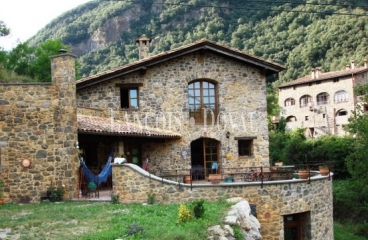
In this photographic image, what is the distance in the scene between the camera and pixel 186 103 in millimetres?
19219

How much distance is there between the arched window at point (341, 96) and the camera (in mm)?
46625

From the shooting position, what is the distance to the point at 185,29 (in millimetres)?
63875

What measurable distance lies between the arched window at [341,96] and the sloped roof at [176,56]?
2966 centimetres

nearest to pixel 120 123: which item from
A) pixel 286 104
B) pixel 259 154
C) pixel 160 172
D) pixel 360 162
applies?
pixel 160 172

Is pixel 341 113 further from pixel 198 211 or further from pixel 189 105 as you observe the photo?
pixel 198 211

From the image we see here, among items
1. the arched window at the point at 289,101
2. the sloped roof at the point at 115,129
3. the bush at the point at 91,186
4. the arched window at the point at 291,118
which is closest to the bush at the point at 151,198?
the bush at the point at 91,186

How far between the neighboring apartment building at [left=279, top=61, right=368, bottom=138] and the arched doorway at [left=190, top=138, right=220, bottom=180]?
3021cm

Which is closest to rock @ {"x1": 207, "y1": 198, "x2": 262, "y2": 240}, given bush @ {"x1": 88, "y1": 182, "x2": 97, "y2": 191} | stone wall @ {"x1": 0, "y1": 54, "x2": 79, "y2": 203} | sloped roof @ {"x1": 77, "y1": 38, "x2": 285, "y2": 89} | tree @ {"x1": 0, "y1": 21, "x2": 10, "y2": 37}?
bush @ {"x1": 88, "y1": 182, "x2": 97, "y2": 191}

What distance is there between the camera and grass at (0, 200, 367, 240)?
8.91m

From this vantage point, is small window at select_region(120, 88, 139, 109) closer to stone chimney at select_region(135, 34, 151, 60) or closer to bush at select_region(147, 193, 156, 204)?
stone chimney at select_region(135, 34, 151, 60)

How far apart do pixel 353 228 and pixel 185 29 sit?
1808 inches

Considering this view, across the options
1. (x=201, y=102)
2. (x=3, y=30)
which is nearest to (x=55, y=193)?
(x=201, y=102)

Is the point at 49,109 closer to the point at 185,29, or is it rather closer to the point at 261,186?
the point at 261,186

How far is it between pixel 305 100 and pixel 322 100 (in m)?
2.21
